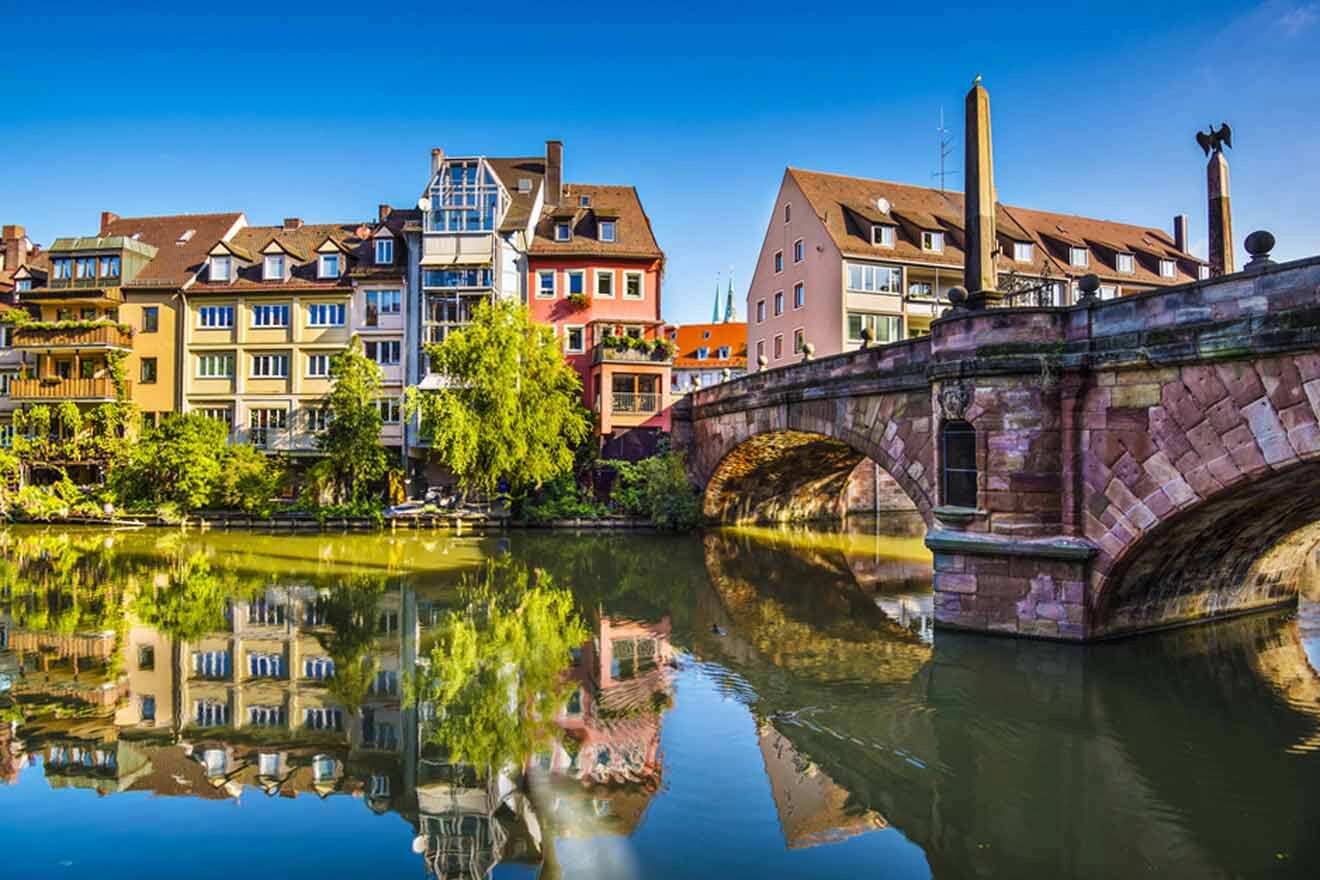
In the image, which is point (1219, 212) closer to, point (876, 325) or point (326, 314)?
point (876, 325)

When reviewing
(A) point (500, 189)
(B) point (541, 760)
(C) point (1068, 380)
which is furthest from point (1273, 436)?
(A) point (500, 189)

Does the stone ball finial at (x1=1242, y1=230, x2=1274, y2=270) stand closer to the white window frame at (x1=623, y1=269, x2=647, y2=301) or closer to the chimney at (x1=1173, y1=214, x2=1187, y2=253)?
the white window frame at (x1=623, y1=269, x2=647, y2=301)

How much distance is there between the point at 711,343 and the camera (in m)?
69.4

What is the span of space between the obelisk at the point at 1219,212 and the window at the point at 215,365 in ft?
126

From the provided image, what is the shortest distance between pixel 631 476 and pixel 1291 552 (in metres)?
21.2

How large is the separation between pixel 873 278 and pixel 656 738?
3075 cm

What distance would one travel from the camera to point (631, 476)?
31.8 metres

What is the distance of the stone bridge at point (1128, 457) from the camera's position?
32.4 ft

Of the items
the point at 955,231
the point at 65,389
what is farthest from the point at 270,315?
the point at 955,231

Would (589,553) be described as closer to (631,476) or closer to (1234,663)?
(631,476)

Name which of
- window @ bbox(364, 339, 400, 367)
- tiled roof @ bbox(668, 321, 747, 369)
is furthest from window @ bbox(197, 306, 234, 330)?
tiled roof @ bbox(668, 321, 747, 369)

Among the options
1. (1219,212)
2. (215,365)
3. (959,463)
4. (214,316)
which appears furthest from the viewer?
(214,316)

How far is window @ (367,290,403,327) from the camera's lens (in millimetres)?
37625

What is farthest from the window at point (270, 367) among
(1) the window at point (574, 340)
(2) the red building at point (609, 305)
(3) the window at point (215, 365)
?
(1) the window at point (574, 340)
